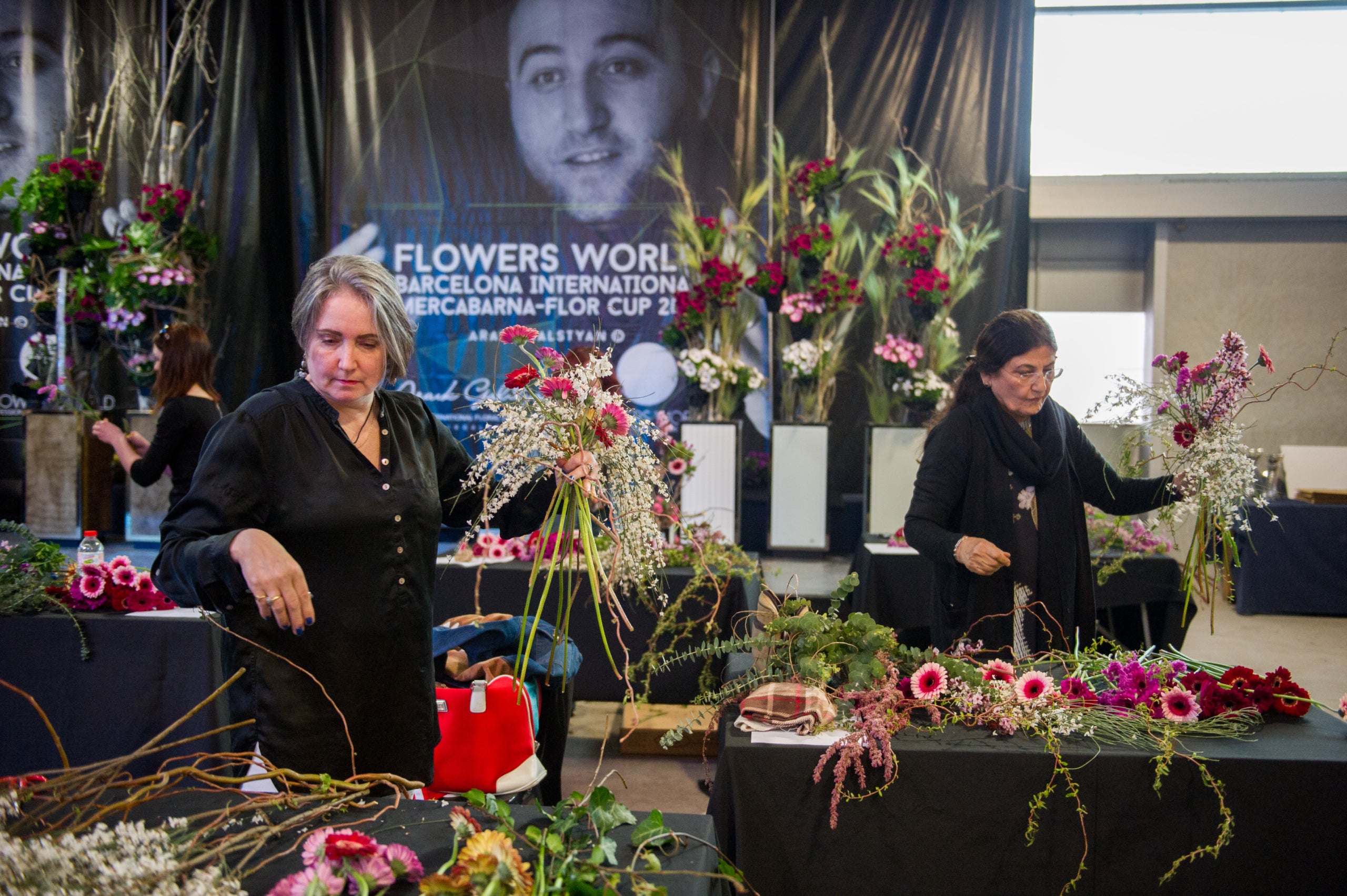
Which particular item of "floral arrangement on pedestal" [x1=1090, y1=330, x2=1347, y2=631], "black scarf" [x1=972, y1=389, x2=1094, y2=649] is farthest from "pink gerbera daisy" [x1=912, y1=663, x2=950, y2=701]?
"floral arrangement on pedestal" [x1=1090, y1=330, x2=1347, y2=631]

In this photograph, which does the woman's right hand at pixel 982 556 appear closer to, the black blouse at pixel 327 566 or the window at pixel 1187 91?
the black blouse at pixel 327 566

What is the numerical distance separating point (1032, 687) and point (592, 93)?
4.85 metres

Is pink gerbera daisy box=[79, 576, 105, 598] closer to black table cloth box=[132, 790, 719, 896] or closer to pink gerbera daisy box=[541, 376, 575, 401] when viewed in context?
black table cloth box=[132, 790, 719, 896]

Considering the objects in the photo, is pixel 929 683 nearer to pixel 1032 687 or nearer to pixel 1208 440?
pixel 1032 687

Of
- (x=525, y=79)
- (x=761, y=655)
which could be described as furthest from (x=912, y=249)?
(x=761, y=655)

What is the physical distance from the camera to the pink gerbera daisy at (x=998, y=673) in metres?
2.04

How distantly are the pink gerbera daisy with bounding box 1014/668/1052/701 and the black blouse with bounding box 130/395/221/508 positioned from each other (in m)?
2.88

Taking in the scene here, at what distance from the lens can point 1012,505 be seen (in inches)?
99.0

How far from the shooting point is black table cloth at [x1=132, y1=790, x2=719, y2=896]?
1.21m

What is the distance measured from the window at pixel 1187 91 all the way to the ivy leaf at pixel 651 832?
662cm

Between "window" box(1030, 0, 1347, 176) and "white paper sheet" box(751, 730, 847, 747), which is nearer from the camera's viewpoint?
"white paper sheet" box(751, 730, 847, 747)

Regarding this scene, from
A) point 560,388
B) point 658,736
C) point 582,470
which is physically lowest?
point 658,736

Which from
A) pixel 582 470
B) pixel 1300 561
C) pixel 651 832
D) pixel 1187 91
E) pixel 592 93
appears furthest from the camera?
pixel 1187 91

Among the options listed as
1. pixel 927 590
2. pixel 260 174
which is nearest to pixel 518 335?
pixel 927 590
